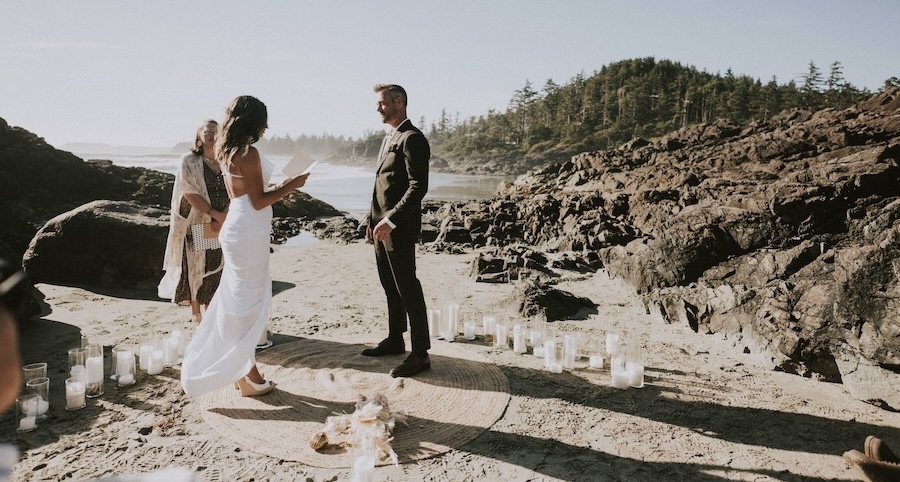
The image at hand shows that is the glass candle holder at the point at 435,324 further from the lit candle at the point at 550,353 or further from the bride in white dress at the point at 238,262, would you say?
the bride in white dress at the point at 238,262

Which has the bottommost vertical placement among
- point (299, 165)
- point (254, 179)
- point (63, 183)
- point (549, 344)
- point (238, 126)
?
point (549, 344)

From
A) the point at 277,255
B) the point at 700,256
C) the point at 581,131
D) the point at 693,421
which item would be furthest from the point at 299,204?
the point at 581,131

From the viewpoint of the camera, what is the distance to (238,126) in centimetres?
390

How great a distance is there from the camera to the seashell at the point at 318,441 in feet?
11.5

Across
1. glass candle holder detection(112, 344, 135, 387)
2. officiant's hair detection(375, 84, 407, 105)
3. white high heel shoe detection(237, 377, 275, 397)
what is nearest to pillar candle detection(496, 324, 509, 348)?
white high heel shoe detection(237, 377, 275, 397)

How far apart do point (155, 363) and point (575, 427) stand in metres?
3.96

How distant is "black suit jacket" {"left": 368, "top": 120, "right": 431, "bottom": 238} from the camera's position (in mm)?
4602

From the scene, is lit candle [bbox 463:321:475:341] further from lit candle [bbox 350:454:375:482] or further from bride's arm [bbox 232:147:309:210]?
lit candle [bbox 350:454:375:482]

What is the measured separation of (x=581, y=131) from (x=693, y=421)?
89.5 metres

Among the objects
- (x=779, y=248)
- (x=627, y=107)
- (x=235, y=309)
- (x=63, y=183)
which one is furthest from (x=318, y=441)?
(x=627, y=107)

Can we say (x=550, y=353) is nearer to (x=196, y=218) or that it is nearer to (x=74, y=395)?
(x=196, y=218)

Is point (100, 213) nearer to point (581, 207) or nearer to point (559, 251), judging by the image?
point (559, 251)

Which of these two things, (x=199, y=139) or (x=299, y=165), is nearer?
(x=299, y=165)

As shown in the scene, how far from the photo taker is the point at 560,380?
15.9 feet
